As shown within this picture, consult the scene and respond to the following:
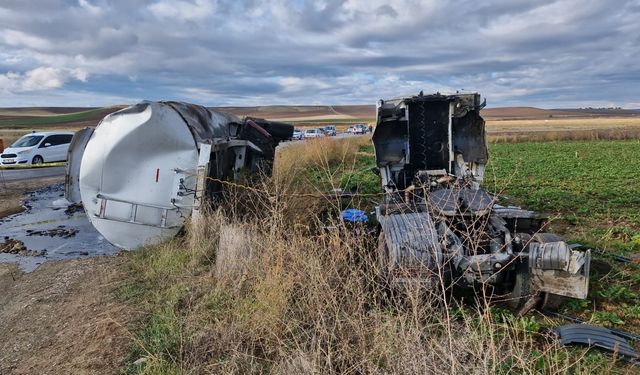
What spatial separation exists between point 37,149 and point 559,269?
932 inches

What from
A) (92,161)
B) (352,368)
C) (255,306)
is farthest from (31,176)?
(352,368)

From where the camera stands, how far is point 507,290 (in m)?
5.42

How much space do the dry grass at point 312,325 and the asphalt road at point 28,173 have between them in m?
15.3

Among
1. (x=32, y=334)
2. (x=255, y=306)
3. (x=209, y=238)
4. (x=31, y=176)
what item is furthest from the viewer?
(x=31, y=176)

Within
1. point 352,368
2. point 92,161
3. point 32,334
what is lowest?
point 32,334

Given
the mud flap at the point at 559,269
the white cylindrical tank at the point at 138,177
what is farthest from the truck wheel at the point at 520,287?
the white cylindrical tank at the point at 138,177

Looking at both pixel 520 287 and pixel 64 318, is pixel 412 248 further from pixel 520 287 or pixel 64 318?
pixel 64 318

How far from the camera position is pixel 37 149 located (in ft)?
74.6

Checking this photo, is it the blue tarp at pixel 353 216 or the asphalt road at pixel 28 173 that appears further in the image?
the asphalt road at pixel 28 173

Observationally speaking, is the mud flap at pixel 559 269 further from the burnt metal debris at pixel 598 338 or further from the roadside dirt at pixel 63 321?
the roadside dirt at pixel 63 321

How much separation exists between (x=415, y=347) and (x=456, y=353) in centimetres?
26

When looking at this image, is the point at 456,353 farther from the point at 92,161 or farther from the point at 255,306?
the point at 92,161

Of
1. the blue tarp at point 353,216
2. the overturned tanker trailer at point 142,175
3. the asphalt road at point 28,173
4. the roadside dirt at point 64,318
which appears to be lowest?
the roadside dirt at point 64,318

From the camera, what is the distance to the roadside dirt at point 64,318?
4.30 m
